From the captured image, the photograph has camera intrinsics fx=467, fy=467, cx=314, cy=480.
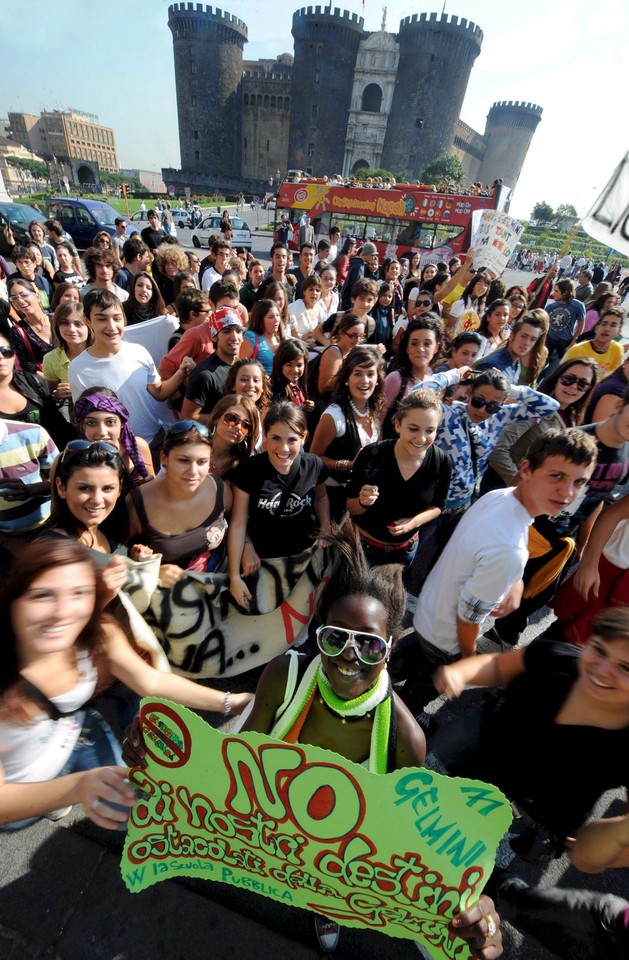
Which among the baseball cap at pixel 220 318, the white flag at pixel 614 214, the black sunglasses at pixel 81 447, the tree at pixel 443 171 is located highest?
the tree at pixel 443 171

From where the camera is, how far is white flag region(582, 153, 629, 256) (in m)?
4.34

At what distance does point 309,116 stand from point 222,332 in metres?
61.7

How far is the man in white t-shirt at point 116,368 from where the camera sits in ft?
10.1

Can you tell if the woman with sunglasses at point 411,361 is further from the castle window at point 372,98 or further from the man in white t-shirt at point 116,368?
the castle window at point 372,98

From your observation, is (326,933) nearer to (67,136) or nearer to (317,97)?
(317,97)

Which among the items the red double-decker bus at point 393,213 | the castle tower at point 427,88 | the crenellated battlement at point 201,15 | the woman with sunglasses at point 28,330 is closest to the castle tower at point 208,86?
the crenellated battlement at point 201,15

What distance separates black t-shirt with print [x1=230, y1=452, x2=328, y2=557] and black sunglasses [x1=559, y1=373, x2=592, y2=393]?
6.14 ft

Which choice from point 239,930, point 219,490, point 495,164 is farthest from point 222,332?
point 495,164

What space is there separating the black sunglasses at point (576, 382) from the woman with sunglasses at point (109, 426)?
2.86m

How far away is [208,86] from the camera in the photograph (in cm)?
5244

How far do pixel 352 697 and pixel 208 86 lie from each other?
69.0 metres

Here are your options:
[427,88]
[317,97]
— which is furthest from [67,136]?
[427,88]

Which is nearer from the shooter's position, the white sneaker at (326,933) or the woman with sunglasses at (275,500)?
the white sneaker at (326,933)

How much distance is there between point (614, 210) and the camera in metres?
4.41
